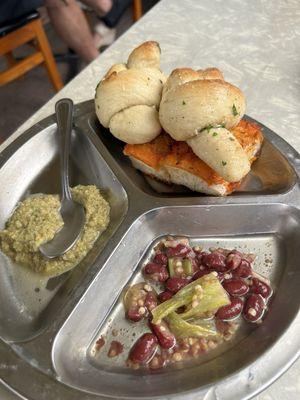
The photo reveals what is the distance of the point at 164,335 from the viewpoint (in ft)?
3.28

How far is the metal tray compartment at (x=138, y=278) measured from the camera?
3.07 ft

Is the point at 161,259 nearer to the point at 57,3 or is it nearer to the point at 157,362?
the point at 157,362

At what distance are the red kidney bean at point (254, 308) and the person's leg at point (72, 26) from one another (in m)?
2.46

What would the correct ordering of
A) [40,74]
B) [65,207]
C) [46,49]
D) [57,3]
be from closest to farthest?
[65,207]
[46,49]
[57,3]
[40,74]

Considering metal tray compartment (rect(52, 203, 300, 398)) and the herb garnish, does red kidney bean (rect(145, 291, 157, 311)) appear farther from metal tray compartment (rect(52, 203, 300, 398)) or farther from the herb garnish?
the herb garnish

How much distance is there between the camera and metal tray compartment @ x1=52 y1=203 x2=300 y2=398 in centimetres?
94

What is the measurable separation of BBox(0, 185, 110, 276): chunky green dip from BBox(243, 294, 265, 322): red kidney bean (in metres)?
0.42

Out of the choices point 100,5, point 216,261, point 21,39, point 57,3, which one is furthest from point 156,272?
point 100,5

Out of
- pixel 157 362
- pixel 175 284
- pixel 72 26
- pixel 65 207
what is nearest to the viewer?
pixel 157 362

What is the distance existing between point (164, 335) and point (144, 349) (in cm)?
5

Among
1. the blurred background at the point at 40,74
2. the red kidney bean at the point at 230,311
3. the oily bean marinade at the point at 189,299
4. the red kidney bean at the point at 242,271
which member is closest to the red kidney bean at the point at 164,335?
the oily bean marinade at the point at 189,299

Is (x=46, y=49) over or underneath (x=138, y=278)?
over

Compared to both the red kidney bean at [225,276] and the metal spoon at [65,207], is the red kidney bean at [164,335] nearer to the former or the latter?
the red kidney bean at [225,276]

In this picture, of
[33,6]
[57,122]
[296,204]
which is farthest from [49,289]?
[33,6]
